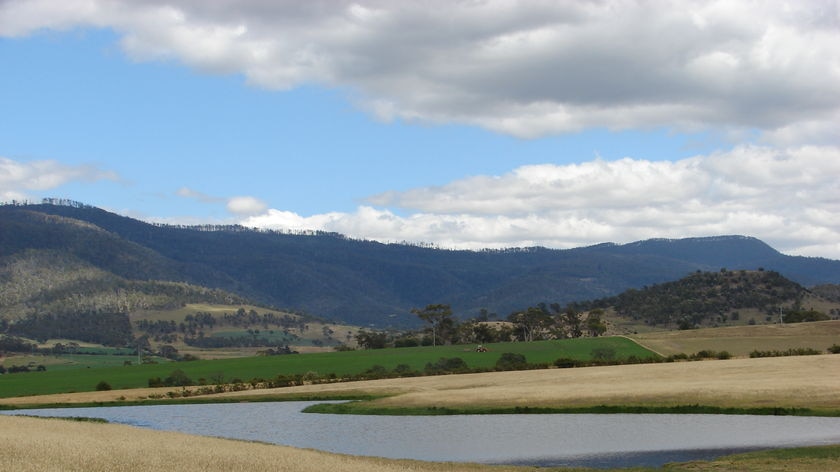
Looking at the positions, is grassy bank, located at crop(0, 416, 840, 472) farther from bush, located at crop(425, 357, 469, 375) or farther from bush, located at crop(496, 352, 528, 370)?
bush, located at crop(496, 352, 528, 370)

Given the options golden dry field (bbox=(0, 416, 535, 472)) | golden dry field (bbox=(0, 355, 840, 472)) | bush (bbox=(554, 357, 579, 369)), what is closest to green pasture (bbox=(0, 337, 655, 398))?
bush (bbox=(554, 357, 579, 369))

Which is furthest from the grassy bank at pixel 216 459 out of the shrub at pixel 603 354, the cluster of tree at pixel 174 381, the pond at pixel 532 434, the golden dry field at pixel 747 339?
the golden dry field at pixel 747 339

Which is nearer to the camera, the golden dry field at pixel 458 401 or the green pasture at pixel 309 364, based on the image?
the golden dry field at pixel 458 401

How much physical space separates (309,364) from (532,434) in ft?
336

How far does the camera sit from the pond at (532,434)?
172 feet

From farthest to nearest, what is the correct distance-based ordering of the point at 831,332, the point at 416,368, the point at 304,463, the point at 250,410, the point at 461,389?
the point at 831,332, the point at 416,368, the point at 461,389, the point at 250,410, the point at 304,463

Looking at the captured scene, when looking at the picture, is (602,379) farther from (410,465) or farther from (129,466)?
(129,466)

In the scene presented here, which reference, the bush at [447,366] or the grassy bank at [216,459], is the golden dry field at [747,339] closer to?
the bush at [447,366]

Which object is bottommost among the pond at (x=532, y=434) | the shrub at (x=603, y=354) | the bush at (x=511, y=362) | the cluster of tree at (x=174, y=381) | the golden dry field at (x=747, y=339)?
the cluster of tree at (x=174, y=381)

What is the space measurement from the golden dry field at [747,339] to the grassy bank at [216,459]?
103 meters

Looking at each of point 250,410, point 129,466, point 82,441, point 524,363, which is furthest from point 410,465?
point 524,363

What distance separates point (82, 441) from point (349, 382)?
262 feet

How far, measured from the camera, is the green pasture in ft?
484

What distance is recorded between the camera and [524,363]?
143375 millimetres
